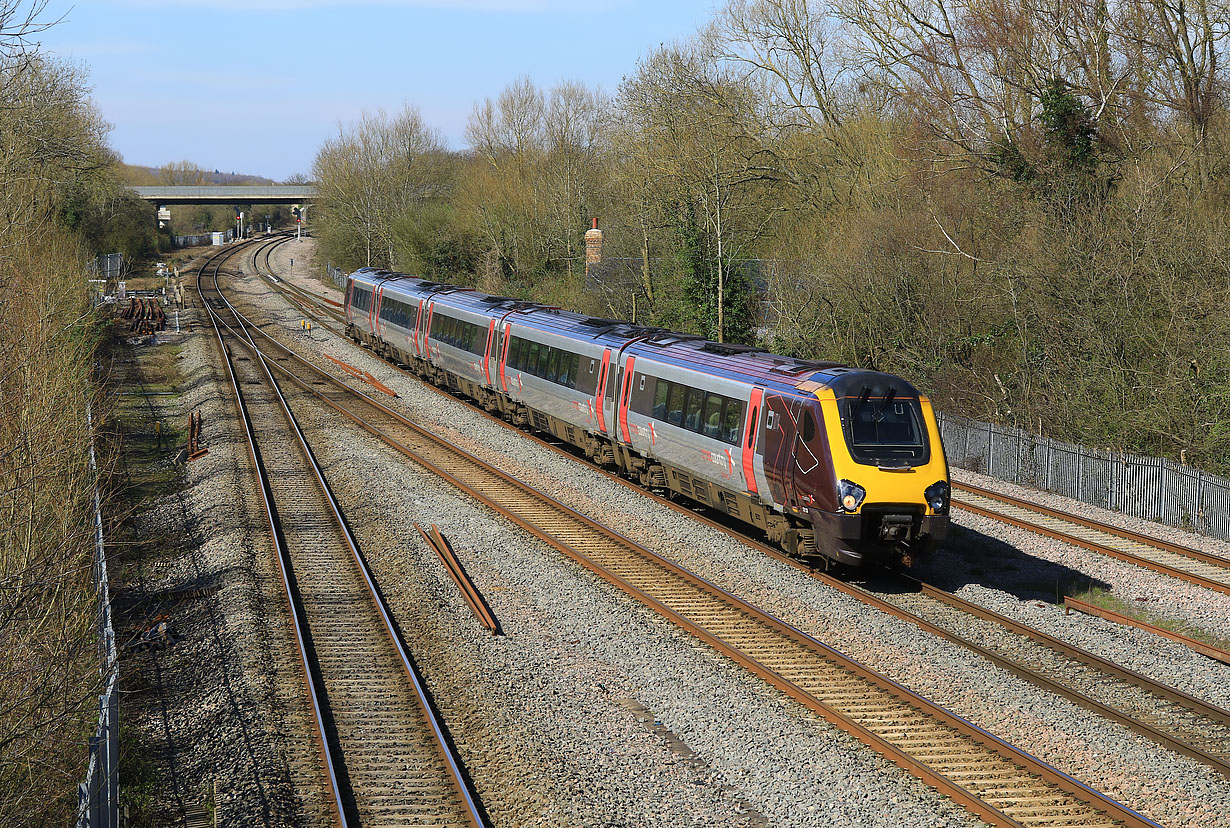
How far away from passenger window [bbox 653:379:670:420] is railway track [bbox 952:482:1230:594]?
5391 millimetres

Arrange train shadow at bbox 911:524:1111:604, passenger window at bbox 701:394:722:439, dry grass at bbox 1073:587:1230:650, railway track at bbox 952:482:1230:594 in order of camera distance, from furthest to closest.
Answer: passenger window at bbox 701:394:722:439 → railway track at bbox 952:482:1230:594 → train shadow at bbox 911:524:1111:604 → dry grass at bbox 1073:587:1230:650

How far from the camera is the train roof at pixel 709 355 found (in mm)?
14016

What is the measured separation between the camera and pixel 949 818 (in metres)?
8.19

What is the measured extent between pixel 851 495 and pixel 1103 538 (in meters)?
5.88

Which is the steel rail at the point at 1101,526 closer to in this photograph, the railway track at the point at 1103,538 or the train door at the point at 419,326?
the railway track at the point at 1103,538

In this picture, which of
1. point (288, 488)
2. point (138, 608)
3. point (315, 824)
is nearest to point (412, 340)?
point (288, 488)

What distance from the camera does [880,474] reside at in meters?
13.3

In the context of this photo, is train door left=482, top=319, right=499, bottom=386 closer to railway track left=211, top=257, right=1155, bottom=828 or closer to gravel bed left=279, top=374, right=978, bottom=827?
railway track left=211, top=257, right=1155, bottom=828

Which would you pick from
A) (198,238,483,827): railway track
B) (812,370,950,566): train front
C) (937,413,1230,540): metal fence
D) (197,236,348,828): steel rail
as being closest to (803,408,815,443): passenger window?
(812,370,950,566): train front

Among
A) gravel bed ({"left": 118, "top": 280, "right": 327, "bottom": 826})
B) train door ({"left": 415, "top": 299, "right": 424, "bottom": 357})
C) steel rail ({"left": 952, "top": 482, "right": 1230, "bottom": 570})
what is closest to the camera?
gravel bed ({"left": 118, "top": 280, "right": 327, "bottom": 826})

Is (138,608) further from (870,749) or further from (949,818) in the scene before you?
(949,818)

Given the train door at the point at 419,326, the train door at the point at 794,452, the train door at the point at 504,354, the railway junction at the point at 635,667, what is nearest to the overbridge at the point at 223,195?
the train door at the point at 419,326

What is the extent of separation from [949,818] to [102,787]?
20.9 ft

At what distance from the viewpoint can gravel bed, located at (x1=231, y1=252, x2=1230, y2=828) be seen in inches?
343
